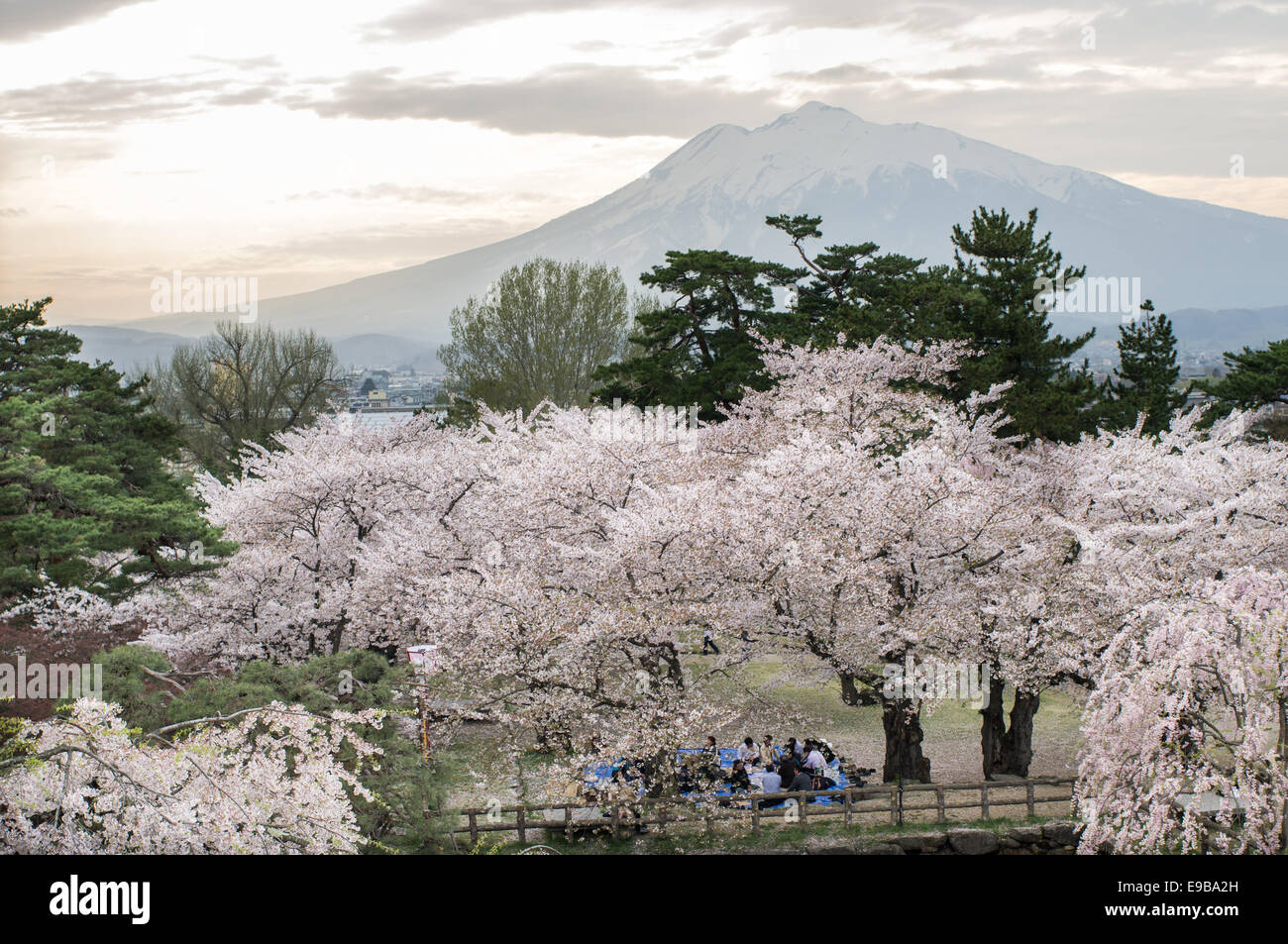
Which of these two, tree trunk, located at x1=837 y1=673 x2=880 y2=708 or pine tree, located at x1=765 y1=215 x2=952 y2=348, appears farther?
pine tree, located at x1=765 y1=215 x2=952 y2=348

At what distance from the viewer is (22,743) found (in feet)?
20.8

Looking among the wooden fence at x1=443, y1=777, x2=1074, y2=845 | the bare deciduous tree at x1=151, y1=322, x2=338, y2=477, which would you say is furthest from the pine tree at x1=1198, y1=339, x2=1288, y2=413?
the bare deciduous tree at x1=151, y1=322, x2=338, y2=477

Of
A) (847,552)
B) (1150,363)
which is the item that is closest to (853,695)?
(847,552)

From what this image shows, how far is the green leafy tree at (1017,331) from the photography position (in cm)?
2181

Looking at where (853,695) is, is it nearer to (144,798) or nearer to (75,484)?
(75,484)

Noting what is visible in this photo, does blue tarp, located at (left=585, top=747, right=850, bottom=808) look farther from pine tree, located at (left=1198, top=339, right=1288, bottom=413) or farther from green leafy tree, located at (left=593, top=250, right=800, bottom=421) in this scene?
pine tree, located at (left=1198, top=339, right=1288, bottom=413)

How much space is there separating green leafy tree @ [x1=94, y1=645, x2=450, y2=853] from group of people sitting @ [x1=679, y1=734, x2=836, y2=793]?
10.8ft

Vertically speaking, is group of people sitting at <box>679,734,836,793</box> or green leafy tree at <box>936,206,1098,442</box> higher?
green leafy tree at <box>936,206,1098,442</box>

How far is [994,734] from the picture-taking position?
15.8 m

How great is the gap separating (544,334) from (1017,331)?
82.9 feet

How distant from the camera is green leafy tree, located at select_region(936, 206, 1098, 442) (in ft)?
71.6

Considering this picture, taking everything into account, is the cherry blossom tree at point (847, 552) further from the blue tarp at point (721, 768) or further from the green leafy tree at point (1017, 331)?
the green leafy tree at point (1017, 331)

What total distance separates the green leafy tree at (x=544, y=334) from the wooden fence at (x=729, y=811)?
30.4 meters
